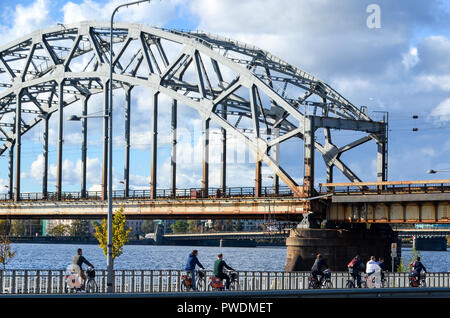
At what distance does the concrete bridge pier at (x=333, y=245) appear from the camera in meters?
68.1

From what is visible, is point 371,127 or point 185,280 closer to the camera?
point 185,280

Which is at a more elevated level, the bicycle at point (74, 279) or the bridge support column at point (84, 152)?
the bridge support column at point (84, 152)

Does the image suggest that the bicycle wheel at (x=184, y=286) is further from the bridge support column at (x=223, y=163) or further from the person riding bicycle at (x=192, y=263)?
the bridge support column at (x=223, y=163)

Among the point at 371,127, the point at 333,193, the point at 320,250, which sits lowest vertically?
the point at 320,250

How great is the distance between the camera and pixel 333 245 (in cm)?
6988

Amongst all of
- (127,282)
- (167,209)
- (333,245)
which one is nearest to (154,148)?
(167,209)

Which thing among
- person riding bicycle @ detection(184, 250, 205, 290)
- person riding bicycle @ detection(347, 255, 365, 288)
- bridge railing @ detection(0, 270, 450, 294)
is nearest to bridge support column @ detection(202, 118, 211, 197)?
bridge railing @ detection(0, 270, 450, 294)

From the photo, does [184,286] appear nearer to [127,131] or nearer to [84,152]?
[127,131]

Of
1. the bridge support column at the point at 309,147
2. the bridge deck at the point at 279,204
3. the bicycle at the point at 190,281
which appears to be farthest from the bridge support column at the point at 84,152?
the bicycle at the point at 190,281
